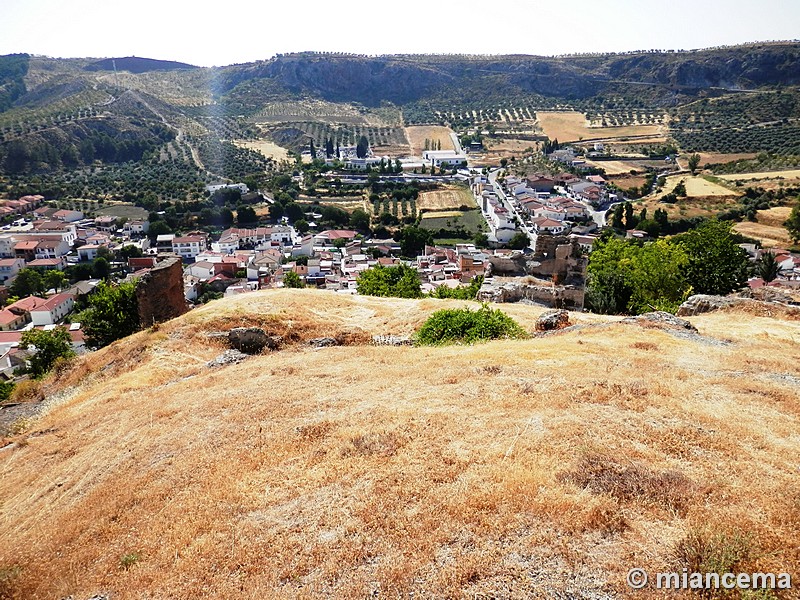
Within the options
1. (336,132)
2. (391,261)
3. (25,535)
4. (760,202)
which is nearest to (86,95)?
(336,132)

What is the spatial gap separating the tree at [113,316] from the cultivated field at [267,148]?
100 metres

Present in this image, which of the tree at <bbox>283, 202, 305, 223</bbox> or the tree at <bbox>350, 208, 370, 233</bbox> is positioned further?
the tree at <bbox>283, 202, 305, 223</bbox>

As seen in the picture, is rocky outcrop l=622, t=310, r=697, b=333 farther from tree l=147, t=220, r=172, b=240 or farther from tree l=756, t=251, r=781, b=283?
tree l=147, t=220, r=172, b=240

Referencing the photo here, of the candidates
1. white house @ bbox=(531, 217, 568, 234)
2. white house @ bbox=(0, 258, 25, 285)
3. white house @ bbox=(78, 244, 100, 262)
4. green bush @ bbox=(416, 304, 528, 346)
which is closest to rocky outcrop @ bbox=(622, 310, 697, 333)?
green bush @ bbox=(416, 304, 528, 346)

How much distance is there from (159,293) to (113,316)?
202 inches

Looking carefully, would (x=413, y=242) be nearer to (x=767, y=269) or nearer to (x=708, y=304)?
(x=767, y=269)

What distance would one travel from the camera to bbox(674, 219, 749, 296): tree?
83.5 feet

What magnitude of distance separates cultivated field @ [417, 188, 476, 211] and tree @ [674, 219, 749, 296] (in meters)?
61.8

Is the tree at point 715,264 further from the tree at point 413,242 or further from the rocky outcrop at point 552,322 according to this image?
the tree at point 413,242

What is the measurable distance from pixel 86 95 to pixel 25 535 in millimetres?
170351

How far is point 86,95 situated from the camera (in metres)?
145

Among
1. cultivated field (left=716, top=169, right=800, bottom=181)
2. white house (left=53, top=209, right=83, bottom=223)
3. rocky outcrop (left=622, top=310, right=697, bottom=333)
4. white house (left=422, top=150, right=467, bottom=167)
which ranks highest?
white house (left=422, top=150, right=467, bottom=167)

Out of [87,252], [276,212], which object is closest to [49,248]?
[87,252]

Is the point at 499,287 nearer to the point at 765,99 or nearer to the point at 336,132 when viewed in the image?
the point at 336,132
